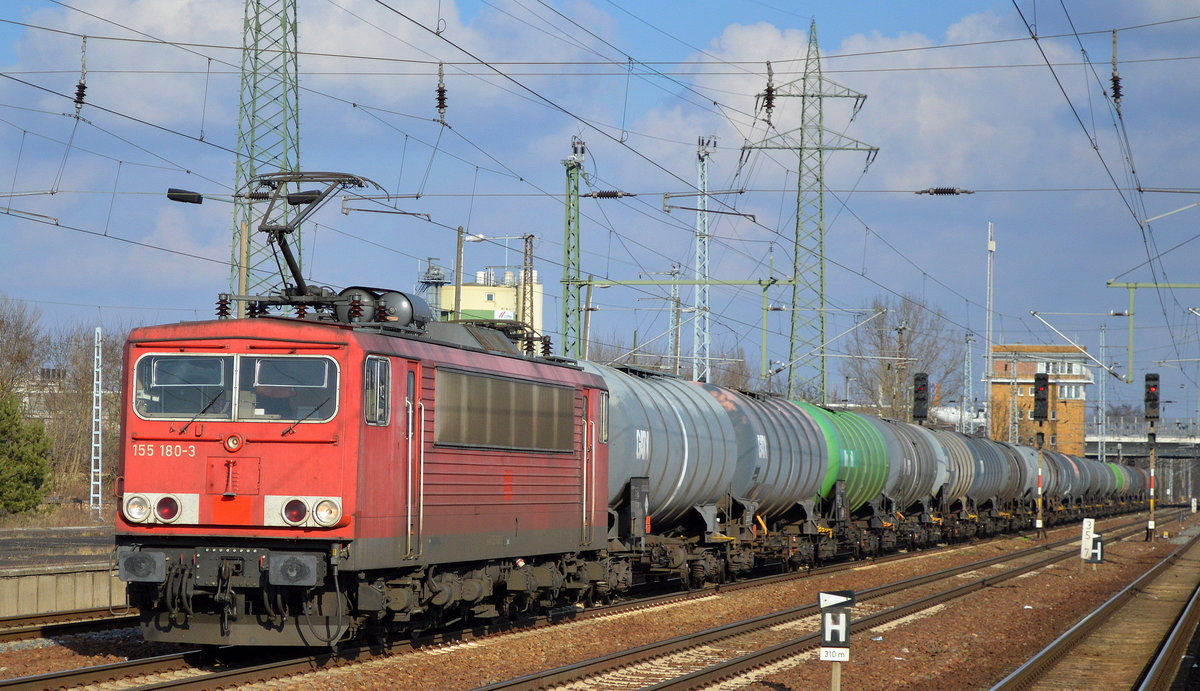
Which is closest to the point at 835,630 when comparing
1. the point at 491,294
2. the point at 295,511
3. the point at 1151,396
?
the point at 295,511

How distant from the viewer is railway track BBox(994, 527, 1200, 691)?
15.3m

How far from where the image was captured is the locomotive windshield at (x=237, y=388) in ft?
43.4

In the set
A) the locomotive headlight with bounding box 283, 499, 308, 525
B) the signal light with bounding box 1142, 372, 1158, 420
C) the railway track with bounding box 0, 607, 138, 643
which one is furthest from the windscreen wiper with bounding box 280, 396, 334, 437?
the signal light with bounding box 1142, 372, 1158, 420

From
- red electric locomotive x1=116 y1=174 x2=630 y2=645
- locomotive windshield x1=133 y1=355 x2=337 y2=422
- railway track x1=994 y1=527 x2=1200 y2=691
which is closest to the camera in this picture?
red electric locomotive x1=116 y1=174 x2=630 y2=645

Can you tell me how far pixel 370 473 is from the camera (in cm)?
1315

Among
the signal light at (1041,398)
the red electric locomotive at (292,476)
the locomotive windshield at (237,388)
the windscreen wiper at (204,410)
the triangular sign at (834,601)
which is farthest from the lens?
the signal light at (1041,398)

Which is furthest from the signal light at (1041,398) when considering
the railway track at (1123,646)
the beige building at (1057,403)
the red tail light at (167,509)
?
the beige building at (1057,403)

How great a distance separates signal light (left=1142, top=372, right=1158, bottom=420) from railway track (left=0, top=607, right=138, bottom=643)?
114ft

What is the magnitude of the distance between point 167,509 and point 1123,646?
14250 mm

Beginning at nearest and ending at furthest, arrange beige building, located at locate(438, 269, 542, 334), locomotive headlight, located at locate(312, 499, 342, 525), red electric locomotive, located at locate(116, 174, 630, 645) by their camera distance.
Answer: locomotive headlight, located at locate(312, 499, 342, 525)
red electric locomotive, located at locate(116, 174, 630, 645)
beige building, located at locate(438, 269, 542, 334)

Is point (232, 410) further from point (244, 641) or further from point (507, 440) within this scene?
point (507, 440)

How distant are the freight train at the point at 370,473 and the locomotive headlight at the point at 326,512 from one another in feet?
0.06

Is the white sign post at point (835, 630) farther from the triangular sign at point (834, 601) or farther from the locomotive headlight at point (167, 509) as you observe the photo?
the locomotive headlight at point (167, 509)

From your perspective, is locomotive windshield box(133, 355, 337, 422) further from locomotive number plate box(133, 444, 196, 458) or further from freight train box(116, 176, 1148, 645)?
locomotive number plate box(133, 444, 196, 458)
